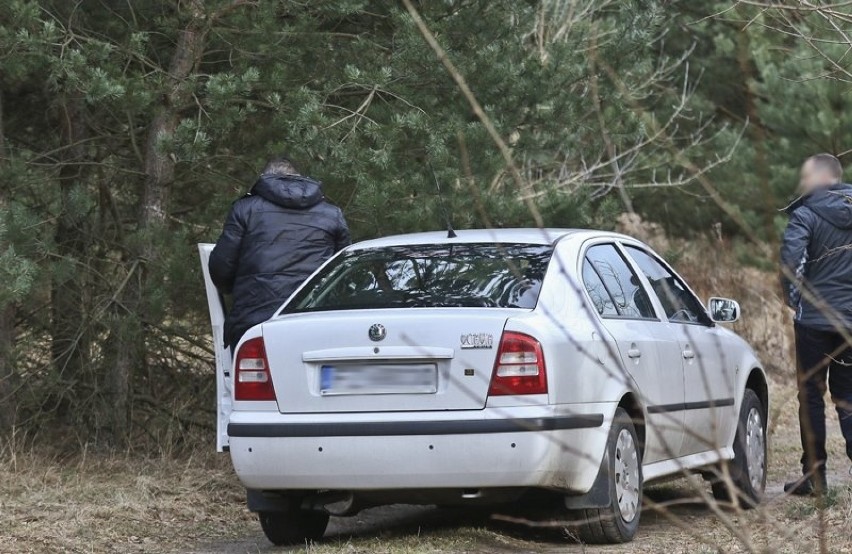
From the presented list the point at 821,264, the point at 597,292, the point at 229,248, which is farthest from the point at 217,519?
the point at 821,264

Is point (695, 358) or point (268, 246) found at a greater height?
point (268, 246)

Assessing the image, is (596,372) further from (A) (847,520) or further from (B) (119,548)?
(B) (119,548)

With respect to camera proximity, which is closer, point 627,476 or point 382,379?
point 382,379

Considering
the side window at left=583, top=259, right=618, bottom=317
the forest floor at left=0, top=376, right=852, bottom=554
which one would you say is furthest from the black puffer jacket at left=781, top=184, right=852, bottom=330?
the side window at left=583, top=259, right=618, bottom=317

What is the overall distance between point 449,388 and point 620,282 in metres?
1.64

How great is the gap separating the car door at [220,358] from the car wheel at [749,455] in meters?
2.80

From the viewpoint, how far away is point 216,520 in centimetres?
757

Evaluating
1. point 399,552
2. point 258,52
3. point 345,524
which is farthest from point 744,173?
point 399,552

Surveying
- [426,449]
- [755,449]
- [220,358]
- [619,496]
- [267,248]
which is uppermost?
[267,248]

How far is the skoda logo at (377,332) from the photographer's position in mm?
5758

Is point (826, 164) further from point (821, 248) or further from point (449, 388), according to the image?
point (449, 388)

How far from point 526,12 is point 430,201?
181 centimetres

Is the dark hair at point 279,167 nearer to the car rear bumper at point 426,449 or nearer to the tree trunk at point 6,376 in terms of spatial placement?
the car rear bumper at point 426,449

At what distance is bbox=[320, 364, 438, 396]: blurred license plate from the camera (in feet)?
18.7
